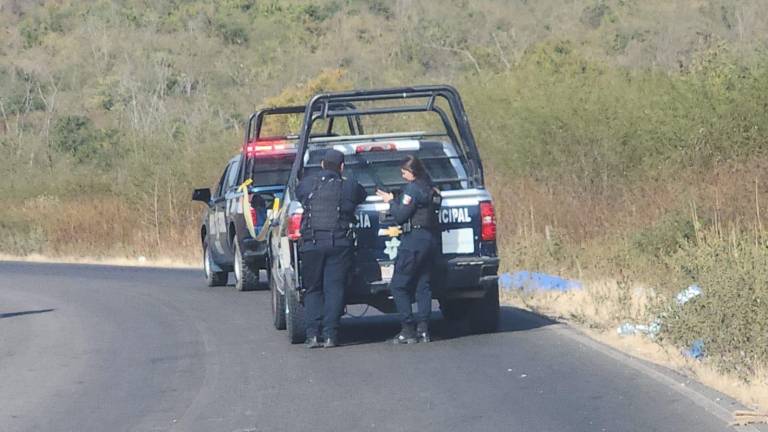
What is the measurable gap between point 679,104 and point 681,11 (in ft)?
145

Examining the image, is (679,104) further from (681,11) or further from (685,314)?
(681,11)

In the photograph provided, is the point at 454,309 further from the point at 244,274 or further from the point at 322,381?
the point at 244,274

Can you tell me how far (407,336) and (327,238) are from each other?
1248 mm

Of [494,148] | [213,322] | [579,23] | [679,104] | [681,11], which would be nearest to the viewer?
[213,322]

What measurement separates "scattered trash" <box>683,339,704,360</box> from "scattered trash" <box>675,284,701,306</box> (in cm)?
43

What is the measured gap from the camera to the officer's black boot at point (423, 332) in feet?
42.7

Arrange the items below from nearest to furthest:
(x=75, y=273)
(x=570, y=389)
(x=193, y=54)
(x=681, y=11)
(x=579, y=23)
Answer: (x=570, y=389), (x=75, y=273), (x=681, y=11), (x=579, y=23), (x=193, y=54)

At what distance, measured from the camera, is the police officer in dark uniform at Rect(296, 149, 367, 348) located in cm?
1251

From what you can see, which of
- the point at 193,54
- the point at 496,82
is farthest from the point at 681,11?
the point at 496,82

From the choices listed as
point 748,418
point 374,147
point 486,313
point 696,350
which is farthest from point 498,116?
point 748,418

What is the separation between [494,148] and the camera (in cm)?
2908

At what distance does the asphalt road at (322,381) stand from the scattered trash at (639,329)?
47cm

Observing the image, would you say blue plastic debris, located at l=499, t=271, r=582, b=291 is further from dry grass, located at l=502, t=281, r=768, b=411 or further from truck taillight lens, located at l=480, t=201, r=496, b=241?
truck taillight lens, located at l=480, t=201, r=496, b=241

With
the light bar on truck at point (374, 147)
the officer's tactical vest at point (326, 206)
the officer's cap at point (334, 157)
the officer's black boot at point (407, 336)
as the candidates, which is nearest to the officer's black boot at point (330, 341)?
the officer's black boot at point (407, 336)
